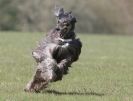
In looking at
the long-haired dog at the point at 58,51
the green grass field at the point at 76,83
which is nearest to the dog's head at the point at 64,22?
the long-haired dog at the point at 58,51

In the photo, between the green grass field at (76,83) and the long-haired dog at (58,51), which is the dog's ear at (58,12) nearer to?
the long-haired dog at (58,51)

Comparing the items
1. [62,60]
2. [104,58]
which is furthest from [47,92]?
[104,58]

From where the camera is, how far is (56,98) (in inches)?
420

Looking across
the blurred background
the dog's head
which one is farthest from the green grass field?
the blurred background

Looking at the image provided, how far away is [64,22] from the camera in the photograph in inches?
425

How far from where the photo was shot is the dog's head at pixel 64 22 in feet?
35.5

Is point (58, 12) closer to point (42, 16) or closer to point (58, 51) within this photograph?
point (58, 51)

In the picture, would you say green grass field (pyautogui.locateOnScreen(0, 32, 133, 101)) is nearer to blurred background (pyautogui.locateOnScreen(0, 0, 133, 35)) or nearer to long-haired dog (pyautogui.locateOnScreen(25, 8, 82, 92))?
long-haired dog (pyautogui.locateOnScreen(25, 8, 82, 92))

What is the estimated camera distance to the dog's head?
1082 centimetres

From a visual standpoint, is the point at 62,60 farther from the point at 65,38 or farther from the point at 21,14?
the point at 21,14

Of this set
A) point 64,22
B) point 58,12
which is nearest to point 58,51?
point 64,22

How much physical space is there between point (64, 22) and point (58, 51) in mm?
541

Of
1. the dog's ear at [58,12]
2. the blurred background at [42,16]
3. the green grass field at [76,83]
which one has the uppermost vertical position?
the dog's ear at [58,12]

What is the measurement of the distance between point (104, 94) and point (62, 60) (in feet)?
4.00
